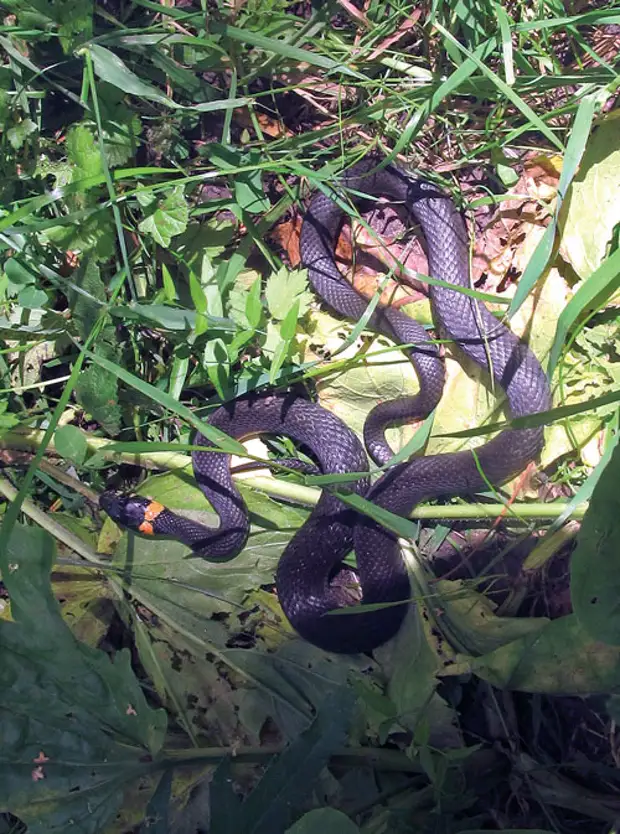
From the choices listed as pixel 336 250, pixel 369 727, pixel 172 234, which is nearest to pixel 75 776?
pixel 369 727

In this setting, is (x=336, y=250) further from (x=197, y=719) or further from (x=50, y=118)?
(x=197, y=719)

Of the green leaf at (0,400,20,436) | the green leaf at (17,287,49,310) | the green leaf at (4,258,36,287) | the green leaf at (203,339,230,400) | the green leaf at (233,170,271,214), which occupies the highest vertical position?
the green leaf at (233,170,271,214)

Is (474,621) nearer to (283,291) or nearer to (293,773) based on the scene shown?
(293,773)

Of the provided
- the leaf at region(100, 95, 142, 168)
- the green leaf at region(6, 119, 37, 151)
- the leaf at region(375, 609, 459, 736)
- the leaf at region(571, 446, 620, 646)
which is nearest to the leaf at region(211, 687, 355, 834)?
the leaf at region(375, 609, 459, 736)

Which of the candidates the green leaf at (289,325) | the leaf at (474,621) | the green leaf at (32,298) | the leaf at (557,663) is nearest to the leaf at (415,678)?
the leaf at (474,621)

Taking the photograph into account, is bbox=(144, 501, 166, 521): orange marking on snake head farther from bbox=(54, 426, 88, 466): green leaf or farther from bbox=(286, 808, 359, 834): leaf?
bbox=(286, 808, 359, 834): leaf

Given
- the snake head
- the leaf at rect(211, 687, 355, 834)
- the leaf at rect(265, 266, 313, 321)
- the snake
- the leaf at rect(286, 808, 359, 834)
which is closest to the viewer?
the leaf at rect(286, 808, 359, 834)

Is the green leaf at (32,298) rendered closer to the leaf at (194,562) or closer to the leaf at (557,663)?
the leaf at (194,562)

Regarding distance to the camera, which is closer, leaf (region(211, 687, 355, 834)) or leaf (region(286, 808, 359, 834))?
leaf (region(286, 808, 359, 834))
